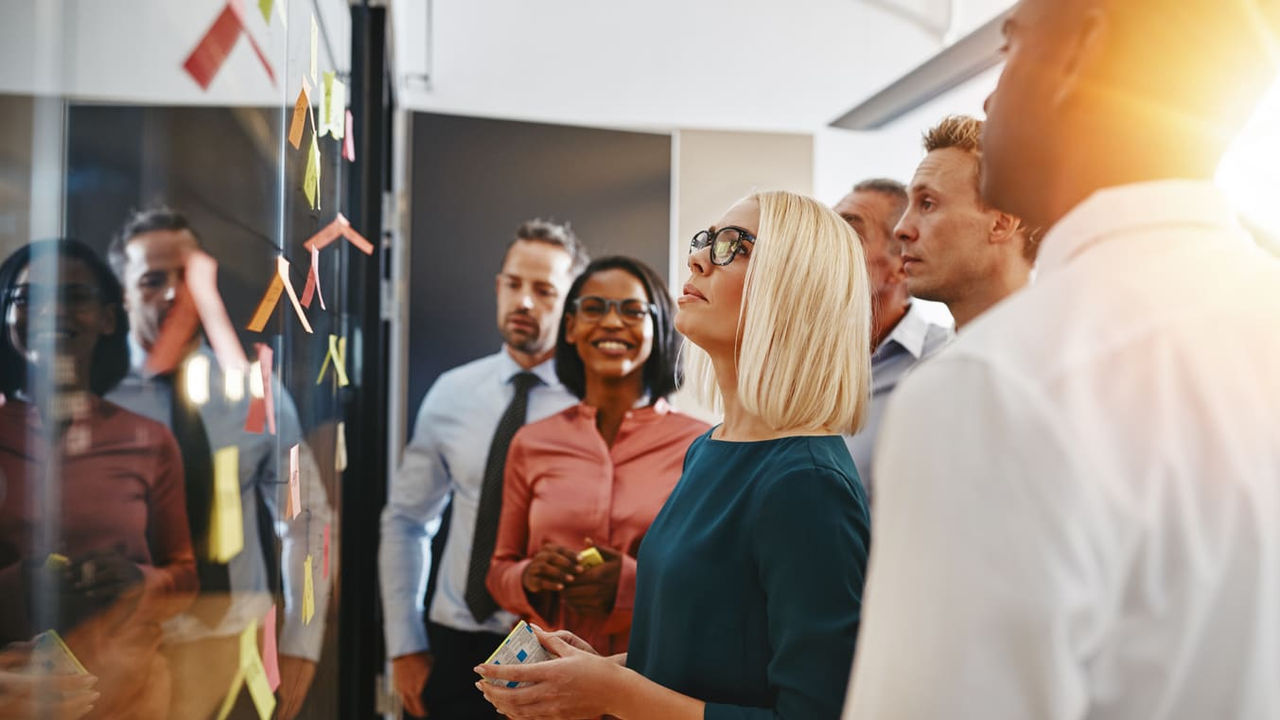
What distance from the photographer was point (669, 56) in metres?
4.27

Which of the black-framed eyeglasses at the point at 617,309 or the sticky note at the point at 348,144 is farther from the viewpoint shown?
the black-framed eyeglasses at the point at 617,309

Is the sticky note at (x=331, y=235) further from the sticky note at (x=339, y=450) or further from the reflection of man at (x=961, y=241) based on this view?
the reflection of man at (x=961, y=241)

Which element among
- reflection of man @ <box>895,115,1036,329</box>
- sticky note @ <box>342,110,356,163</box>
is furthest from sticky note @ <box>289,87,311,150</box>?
reflection of man @ <box>895,115,1036,329</box>

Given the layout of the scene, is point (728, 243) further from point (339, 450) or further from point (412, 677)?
point (412, 677)

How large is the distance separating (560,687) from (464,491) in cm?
185

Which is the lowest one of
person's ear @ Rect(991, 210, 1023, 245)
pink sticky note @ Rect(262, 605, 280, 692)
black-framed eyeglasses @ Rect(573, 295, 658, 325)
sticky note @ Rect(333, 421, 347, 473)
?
pink sticky note @ Rect(262, 605, 280, 692)

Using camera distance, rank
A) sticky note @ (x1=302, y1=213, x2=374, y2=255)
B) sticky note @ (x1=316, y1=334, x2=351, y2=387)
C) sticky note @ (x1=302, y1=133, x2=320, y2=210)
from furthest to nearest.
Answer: sticky note @ (x1=316, y1=334, x2=351, y2=387) < sticky note @ (x1=302, y1=213, x2=374, y2=255) < sticky note @ (x1=302, y1=133, x2=320, y2=210)

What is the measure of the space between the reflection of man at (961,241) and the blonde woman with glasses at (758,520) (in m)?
0.65

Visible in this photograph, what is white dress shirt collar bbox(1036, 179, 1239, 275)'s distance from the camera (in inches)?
27.9

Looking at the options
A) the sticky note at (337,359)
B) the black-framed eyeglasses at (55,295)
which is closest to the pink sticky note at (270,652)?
the sticky note at (337,359)

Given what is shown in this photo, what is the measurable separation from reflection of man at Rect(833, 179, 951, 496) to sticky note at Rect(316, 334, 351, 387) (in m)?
1.18

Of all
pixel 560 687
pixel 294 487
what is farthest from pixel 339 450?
pixel 560 687

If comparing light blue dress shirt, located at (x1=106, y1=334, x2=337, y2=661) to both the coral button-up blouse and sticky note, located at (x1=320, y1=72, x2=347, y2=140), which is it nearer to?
sticky note, located at (x1=320, y1=72, x2=347, y2=140)

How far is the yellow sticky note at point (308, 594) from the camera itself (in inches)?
61.2
